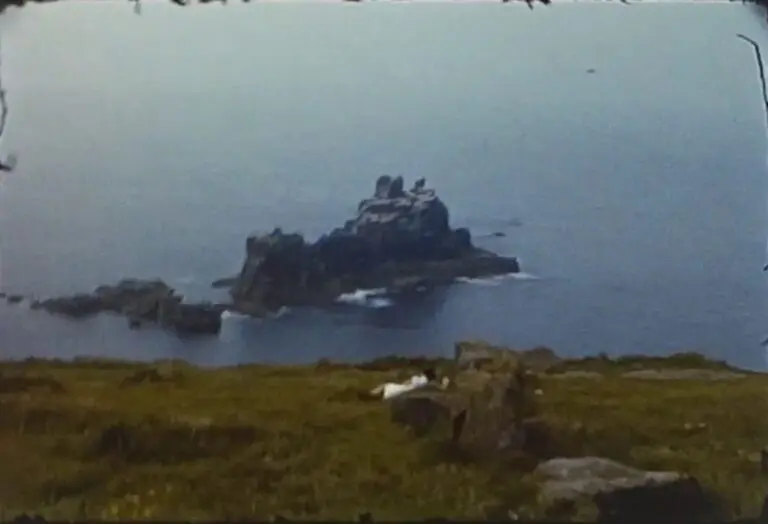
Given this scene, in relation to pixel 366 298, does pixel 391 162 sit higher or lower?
higher

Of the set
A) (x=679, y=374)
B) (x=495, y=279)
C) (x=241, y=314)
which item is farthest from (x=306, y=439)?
(x=679, y=374)

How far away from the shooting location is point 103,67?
132 cm

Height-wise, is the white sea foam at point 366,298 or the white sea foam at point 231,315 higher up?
the white sea foam at point 366,298

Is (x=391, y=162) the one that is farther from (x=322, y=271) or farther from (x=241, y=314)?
(x=241, y=314)

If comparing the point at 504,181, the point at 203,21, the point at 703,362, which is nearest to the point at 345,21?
the point at 203,21

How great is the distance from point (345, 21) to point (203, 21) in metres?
0.19

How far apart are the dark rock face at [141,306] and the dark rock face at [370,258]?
0.05m

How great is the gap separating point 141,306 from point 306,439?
291 millimetres

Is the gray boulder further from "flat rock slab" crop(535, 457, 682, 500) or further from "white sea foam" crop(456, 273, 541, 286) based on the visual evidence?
"white sea foam" crop(456, 273, 541, 286)

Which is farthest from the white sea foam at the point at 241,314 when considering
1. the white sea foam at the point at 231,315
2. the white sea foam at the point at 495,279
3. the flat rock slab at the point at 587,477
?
the flat rock slab at the point at 587,477

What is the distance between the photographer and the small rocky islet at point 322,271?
4.31 feet

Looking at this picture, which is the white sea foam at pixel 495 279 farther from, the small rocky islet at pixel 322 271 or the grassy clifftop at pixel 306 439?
the grassy clifftop at pixel 306 439

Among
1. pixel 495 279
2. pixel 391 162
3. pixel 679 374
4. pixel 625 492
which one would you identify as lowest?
pixel 625 492

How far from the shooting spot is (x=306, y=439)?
126 cm
